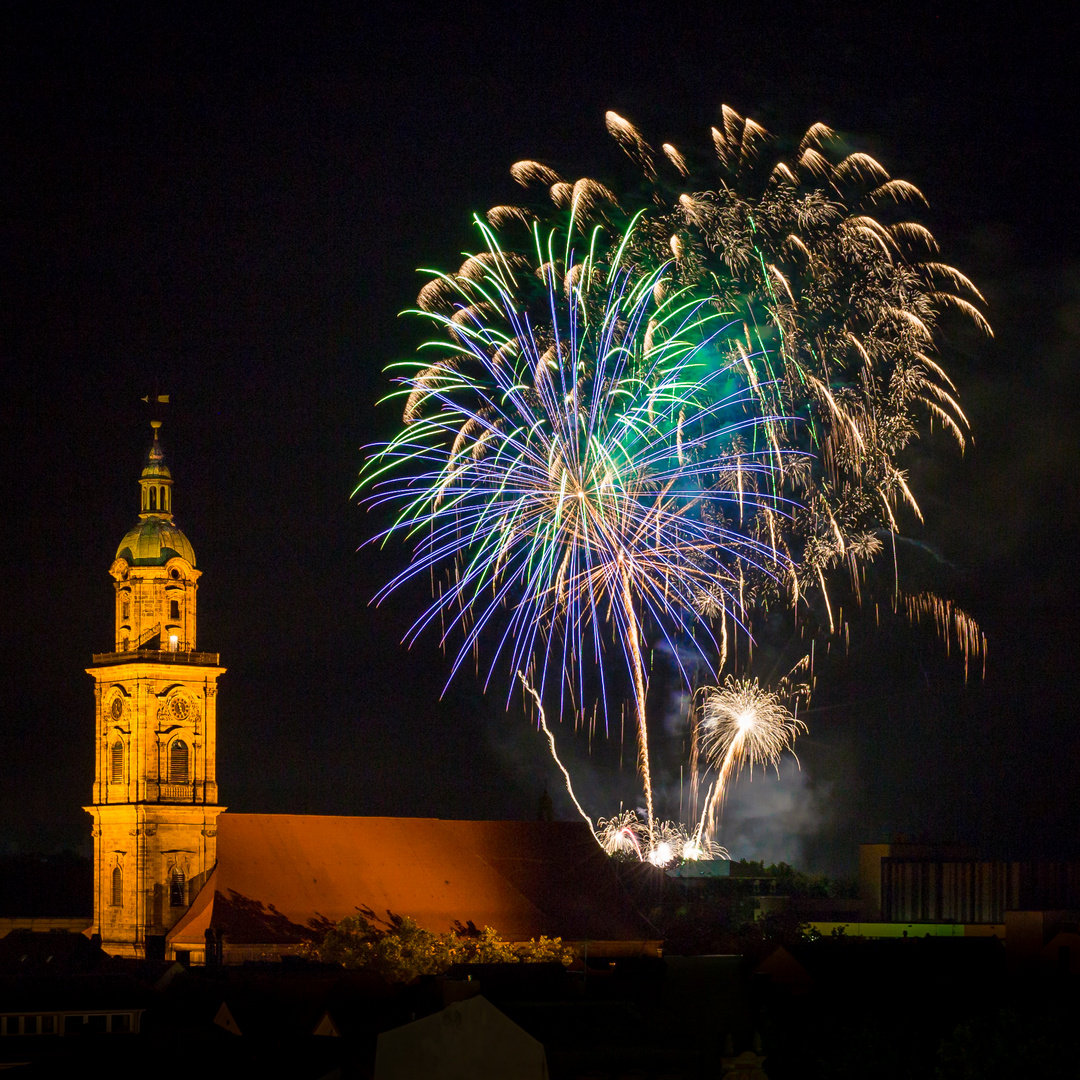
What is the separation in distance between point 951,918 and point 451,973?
63.8 metres

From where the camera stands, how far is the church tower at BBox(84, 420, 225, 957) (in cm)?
9594

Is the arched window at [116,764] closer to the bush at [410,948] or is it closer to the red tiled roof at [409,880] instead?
the red tiled roof at [409,880]

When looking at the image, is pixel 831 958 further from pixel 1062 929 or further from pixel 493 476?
pixel 493 476

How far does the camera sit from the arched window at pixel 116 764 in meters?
97.9

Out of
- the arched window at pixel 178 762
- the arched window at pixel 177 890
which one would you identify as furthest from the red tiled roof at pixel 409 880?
the arched window at pixel 178 762

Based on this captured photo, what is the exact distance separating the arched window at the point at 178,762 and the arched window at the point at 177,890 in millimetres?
3828

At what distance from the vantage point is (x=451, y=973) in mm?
78750

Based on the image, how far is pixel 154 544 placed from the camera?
97.8m

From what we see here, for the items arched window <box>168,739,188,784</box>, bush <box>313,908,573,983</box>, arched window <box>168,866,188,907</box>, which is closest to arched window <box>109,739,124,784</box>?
arched window <box>168,739,188,784</box>

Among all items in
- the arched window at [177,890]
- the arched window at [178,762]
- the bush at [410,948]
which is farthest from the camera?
the arched window at [178,762]

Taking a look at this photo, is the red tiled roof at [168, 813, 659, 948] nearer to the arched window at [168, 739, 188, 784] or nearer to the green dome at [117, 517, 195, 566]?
the arched window at [168, 739, 188, 784]

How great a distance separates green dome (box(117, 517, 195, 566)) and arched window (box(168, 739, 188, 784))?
7595 mm

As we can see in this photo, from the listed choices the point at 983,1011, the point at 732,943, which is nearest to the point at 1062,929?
the point at 983,1011

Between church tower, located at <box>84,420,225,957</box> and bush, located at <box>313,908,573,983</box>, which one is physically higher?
church tower, located at <box>84,420,225,957</box>
